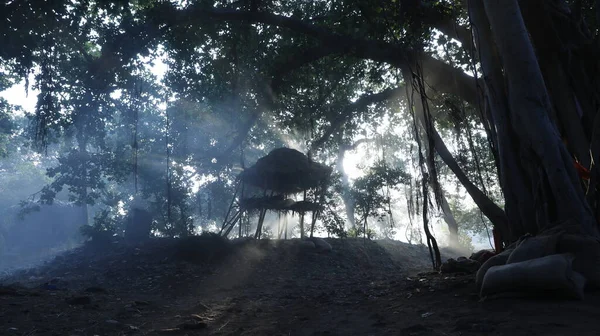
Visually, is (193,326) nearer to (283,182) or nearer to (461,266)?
(461,266)

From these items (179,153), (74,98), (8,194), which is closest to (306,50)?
(74,98)

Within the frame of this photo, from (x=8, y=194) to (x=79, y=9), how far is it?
4650 cm

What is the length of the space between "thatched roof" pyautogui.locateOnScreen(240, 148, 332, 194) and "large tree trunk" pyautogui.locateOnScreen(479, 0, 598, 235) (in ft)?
28.8

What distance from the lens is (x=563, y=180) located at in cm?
443

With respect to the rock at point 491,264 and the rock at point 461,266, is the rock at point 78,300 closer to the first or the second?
the rock at point 491,264

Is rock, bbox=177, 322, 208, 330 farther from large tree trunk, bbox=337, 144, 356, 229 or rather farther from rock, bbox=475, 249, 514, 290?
large tree trunk, bbox=337, 144, 356, 229

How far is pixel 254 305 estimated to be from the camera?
Answer: 6.16 metres

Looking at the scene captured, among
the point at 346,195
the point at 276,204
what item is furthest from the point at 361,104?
the point at 346,195

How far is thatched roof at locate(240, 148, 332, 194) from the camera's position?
13.7 m

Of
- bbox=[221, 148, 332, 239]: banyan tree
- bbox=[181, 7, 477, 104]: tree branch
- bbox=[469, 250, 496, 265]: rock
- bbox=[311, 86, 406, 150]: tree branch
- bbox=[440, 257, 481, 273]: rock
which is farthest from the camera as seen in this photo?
bbox=[221, 148, 332, 239]: banyan tree

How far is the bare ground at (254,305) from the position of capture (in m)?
3.36

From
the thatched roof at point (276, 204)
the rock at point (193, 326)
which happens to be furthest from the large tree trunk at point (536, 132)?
the thatched roof at point (276, 204)

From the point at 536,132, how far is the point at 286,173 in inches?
377

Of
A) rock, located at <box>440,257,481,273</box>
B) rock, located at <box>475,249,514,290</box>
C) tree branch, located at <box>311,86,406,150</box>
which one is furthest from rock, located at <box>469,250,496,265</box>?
tree branch, located at <box>311,86,406,150</box>
